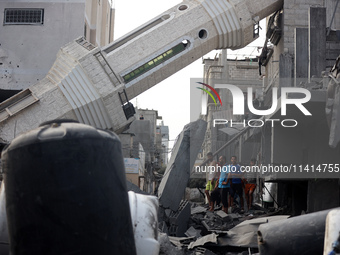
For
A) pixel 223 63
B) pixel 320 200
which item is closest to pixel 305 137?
pixel 320 200

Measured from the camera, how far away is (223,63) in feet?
149

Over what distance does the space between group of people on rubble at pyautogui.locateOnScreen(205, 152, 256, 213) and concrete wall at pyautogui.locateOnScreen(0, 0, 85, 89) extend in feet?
45.2

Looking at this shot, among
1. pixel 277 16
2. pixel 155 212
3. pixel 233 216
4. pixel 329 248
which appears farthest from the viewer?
pixel 277 16

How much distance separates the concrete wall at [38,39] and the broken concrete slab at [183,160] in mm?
14473

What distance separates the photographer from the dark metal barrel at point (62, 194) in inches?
140

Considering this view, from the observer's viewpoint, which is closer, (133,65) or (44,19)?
(133,65)

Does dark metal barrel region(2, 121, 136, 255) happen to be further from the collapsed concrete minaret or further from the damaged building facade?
the collapsed concrete minaret

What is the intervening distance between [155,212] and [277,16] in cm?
2021

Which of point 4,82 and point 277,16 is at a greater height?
point 277,16

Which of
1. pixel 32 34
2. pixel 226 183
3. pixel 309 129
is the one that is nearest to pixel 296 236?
pixel 309 129

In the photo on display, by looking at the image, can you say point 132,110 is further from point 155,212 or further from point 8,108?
point 155,212

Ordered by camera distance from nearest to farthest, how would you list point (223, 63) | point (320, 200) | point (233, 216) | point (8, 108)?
1. point (320, 200)
2. point (233, 216)
3. point (8, 108)
4. point (223, 63)

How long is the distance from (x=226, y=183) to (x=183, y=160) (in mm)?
1290

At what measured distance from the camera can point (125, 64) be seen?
76.1 ft
